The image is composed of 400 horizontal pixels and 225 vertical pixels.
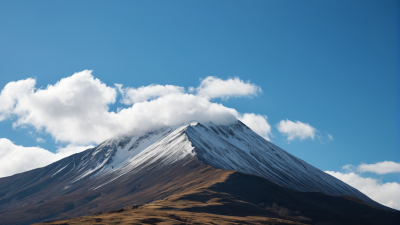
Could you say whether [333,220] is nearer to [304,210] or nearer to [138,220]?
[304,210]

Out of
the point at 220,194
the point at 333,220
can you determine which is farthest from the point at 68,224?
the point at 333,220

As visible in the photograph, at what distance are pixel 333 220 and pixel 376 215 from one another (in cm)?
3958

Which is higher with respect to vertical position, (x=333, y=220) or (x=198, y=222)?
(x=198, y=222)

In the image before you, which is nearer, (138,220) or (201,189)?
(138,220)

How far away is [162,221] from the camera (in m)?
104

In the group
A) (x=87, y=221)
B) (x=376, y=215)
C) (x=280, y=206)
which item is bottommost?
(x=376, y=215)

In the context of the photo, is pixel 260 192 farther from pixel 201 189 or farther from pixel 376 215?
pixel 376 215

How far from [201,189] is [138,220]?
2816 inches

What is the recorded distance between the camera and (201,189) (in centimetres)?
16962

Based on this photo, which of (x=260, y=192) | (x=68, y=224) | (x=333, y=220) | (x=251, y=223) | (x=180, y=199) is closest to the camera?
(x=68, y=224)

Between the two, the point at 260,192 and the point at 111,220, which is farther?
the point at 260,192

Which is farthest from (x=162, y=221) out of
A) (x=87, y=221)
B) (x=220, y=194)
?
(x=220, y=194)

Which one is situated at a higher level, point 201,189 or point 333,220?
point 201,189

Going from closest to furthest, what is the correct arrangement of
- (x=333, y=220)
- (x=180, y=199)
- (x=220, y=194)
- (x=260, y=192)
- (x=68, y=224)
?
(x=68, y=224) < (x=180, y=199) < (x=220, y=194) < (x=333, y=220) < (x=260, y=192)
